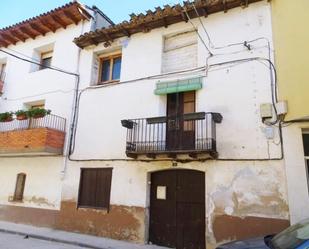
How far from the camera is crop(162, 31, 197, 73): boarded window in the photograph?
9047mm

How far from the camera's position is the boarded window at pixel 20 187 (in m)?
11.1

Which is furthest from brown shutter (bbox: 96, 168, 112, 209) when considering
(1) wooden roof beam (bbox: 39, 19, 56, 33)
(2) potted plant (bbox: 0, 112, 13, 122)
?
(1) wooden roof beam (bbox: 39, 19, 56, 33)

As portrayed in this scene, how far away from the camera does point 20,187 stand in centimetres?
1117

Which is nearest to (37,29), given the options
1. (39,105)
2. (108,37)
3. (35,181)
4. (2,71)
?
(2,71)

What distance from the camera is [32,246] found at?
296 inches

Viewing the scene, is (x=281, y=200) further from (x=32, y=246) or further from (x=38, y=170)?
(x=38, y=170)

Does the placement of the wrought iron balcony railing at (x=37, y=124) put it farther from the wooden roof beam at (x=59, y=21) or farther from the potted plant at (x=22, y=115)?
the wooden roof beam at (x=59, y=21)

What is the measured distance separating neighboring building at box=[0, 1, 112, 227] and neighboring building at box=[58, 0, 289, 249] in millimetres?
749

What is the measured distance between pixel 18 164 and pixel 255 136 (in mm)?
8892

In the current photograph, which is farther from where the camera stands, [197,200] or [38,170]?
[38,170]

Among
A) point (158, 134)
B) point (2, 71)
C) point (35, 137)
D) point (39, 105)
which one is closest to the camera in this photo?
point (158, 134)

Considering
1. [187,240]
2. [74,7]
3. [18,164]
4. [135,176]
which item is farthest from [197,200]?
[74,7]

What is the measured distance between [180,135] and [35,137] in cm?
504

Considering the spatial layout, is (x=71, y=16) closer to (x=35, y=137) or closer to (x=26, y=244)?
(x=35, y=137)
